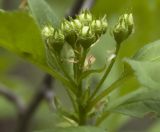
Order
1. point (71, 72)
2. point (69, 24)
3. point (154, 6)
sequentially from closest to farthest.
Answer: point (69, 24) → point (71, 72) → point (154, 6)

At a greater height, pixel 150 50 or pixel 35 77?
pixel 35 77

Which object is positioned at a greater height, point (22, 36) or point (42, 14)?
point (42, 14)

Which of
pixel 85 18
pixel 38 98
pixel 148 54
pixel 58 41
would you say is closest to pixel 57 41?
pixel 58 41

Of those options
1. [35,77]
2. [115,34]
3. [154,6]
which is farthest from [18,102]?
[35,77]

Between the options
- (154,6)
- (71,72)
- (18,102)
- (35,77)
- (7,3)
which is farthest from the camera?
(35,77)

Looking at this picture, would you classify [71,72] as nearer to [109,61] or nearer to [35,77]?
[109,61]

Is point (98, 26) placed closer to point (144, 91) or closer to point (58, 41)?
point (58, 41)

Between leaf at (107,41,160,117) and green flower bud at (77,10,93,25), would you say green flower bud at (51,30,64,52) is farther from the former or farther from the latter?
leaf at (107,41,160,117)
